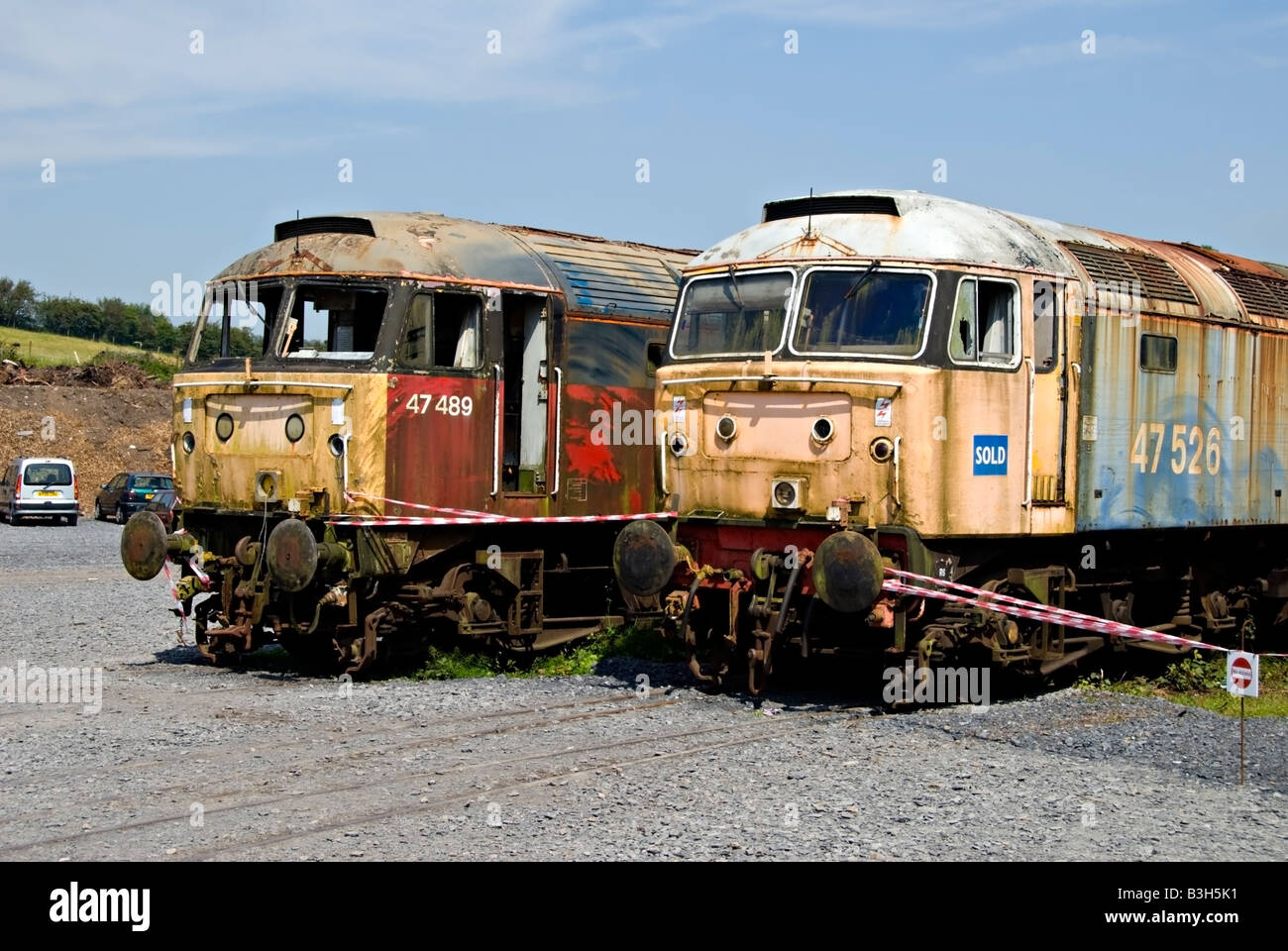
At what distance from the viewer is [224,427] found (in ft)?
42.7

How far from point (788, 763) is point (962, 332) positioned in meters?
3.36

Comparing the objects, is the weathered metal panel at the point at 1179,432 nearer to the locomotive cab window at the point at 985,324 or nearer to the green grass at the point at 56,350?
the locomotive cab window at the point at 985,324

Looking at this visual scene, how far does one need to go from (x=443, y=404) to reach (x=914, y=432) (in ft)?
13.5

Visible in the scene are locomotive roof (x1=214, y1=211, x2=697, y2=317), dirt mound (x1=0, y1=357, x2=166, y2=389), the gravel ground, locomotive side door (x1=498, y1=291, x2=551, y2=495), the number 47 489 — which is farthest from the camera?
dirt mound (x1=0, y1=357, x2=166, y2=389)

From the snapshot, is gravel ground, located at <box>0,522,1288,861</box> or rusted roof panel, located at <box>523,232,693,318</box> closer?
gravel ground, located at <box>0,522,1288,861</box>

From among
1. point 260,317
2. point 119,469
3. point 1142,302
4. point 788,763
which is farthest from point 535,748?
point 119,469

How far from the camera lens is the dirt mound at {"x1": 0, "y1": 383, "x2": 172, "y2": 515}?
4997 cm

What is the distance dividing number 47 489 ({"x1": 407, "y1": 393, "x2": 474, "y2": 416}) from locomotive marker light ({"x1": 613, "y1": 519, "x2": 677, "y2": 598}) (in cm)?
211

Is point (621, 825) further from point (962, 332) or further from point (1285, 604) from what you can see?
point (1285, 604)

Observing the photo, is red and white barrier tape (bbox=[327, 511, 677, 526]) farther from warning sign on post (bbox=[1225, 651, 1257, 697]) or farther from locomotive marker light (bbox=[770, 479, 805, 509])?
warning sign on post (bbox=[1225, 651, 1257, 697])

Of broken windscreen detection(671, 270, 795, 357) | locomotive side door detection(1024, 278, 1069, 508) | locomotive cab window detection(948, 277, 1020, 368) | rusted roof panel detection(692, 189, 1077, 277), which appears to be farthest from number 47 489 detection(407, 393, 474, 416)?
locomotive side door detection(1024, 278, 1069, 508)

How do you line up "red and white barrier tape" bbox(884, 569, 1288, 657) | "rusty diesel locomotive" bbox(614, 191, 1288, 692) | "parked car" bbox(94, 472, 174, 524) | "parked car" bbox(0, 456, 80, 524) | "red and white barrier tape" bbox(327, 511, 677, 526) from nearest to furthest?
"red and white barrier tape" bbox(884, 569, 1288, 657)
"rusty diesel locomotive" bbox(614, 191, 1288, 692)
"red and white barrier tape" bbox(327, 511, 677, 526)
"parked car" bbox(0, 456, 80, 524)
"parked car" bbox(94, 472, 174, 524)

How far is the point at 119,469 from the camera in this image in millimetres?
50438
